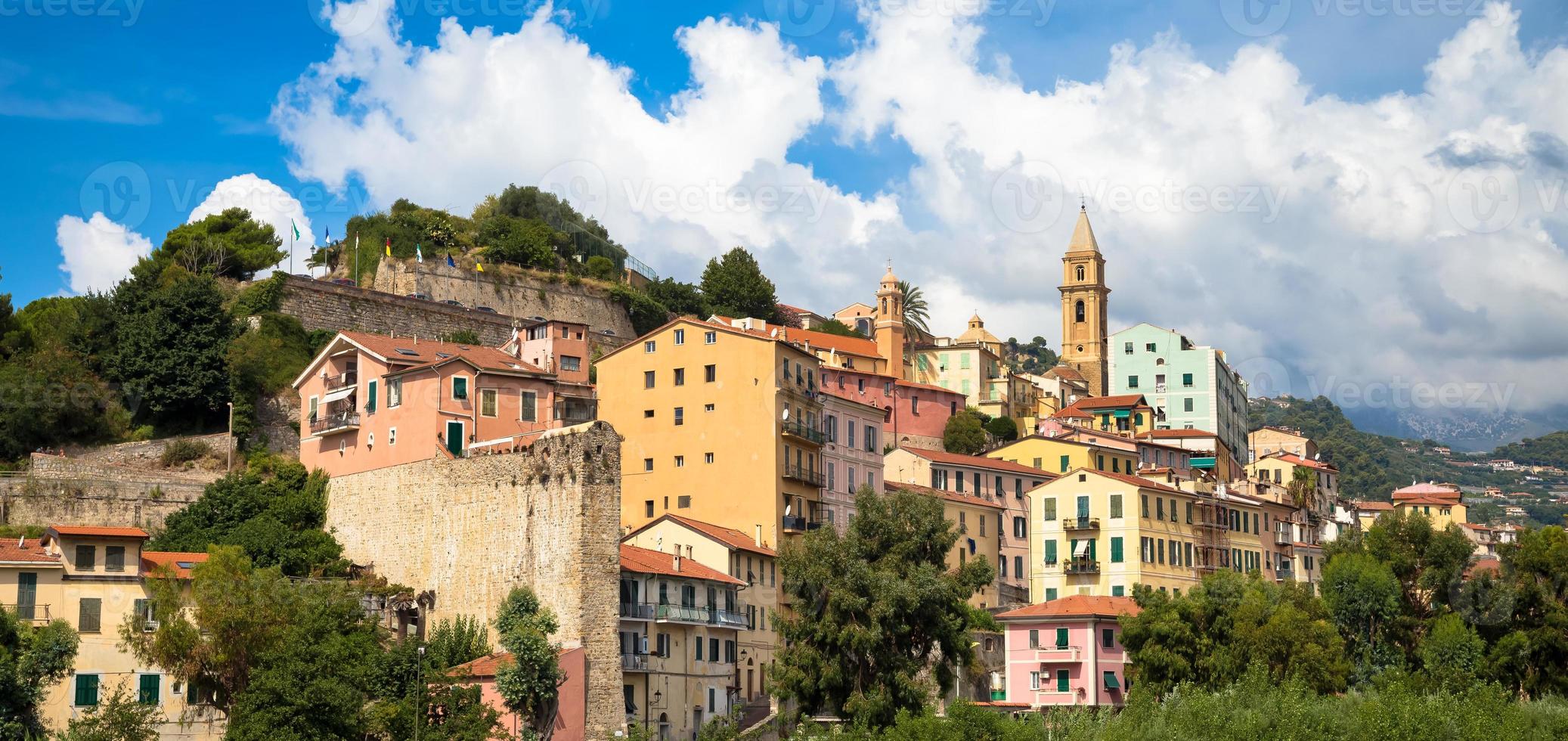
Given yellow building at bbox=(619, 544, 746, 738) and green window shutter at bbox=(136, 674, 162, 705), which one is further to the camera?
yellow building at bbox=(619, 544, 746, 738)

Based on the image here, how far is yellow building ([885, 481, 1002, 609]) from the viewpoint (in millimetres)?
80875

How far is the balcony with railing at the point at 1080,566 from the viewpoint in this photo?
273 ft

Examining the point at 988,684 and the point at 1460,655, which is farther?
the point at 988,684

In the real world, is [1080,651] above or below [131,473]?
below

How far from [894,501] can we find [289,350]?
1394 inches

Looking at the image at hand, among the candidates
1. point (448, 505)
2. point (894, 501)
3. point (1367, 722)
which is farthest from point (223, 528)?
point (1367, 722)

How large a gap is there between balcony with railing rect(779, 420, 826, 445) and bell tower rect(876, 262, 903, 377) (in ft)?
135

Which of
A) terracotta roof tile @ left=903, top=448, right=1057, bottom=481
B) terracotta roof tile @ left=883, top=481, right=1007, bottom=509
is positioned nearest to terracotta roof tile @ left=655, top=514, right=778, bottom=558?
terracotta roof tile @ left=883, top=481, right=1007, bottom=509

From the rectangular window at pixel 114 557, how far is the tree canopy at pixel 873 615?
21440 millimetres

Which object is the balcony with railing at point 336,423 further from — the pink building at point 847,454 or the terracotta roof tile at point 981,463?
the terracotta roof tile at point 981,463

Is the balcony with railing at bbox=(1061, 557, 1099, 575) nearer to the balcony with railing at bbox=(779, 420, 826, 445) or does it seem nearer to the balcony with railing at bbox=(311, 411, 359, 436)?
the balcony with railing at bbox=(779, 420, 826, 445)

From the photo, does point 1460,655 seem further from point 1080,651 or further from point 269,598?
point 269,598

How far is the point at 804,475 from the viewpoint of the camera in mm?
74625

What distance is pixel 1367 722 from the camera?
5275cm
